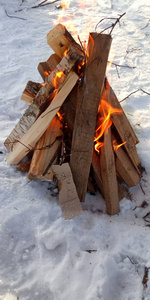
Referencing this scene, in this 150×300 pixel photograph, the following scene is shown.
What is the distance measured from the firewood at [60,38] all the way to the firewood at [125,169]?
110 cm

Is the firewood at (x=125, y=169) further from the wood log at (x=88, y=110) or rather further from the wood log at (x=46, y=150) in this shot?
the wood log at (x=46, y=150)

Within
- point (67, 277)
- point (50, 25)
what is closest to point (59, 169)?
point (67, 277)

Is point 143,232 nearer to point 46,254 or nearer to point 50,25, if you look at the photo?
point 46,254

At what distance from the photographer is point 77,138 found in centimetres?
240

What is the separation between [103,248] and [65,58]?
5.74ft

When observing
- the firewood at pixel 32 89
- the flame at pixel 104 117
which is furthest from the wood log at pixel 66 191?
the firewood at pixel 32 89

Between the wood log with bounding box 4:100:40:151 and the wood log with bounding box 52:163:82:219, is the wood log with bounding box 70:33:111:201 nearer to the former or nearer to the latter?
the wood log with bounding box 52:163:82:219

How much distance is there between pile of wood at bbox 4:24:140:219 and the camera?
220 centimetres

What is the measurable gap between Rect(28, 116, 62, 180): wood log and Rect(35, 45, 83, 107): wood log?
0.28 metres

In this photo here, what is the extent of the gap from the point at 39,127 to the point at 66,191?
70 cm

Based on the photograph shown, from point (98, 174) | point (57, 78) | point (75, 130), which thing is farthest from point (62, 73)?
point (98, 174)

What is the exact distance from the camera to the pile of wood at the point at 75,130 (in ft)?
7.22

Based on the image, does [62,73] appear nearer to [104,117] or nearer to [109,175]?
[104,117]

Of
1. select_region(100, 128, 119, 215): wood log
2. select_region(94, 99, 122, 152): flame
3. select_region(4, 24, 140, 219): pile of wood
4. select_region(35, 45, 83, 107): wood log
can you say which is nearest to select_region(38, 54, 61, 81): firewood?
select_region(4, 24, 140, 219): pile of wood
